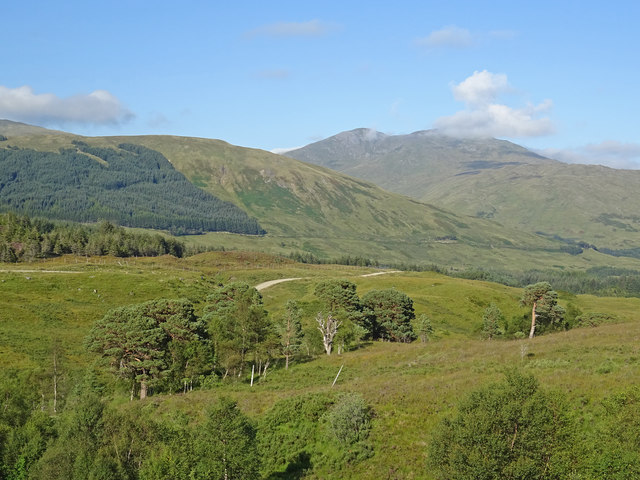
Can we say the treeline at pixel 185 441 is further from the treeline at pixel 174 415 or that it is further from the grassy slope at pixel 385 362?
the grassy slope at pixel 385 362

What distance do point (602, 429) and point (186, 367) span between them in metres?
47.5

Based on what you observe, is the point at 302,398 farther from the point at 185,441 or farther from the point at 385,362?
the point at 385,362

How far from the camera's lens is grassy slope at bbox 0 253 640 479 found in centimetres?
3809

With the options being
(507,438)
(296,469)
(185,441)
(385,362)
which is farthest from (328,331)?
(507,438)

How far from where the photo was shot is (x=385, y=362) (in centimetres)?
6462

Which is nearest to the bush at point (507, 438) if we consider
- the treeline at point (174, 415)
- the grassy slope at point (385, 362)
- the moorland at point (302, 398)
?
the moorland at point (302, 398)

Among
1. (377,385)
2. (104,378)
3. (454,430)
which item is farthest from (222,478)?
(104,378)

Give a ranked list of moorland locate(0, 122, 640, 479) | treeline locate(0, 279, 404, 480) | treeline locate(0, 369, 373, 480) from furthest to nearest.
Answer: treeline locate(0, 279, 404, 480), treeline locate(0, 369, 373, 480), moorland locate(0, 122, 640, 479)

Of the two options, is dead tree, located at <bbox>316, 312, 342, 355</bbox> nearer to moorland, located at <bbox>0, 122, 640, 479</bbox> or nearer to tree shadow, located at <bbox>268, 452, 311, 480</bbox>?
moorland, located at <bbox>0, 122, 640, 479</bbox>

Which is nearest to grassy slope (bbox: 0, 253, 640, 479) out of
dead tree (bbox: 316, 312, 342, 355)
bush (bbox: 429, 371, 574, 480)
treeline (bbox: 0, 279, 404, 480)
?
treeline (bbox: 0, 279, 404, 480)

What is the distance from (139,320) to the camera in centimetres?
6194

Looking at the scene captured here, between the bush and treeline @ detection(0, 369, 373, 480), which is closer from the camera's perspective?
the bush

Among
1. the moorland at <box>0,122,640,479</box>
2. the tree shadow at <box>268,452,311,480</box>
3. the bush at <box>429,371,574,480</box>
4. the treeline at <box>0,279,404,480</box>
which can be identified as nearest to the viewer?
the bush at <box>429,371,574,480</box>

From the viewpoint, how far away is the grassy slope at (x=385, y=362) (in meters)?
→ 38.1
